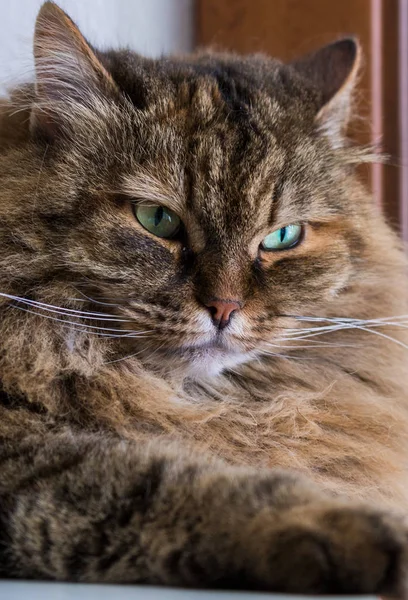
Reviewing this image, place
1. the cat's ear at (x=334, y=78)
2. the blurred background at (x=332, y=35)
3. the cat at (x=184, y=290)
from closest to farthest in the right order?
the cat at (x=184, y=290)
the cat's ear at (x=334, y=78)
the blurred background at (x=332, y=35)

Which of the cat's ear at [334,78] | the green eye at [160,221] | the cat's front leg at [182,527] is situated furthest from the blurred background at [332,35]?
the cat's front leg at [182,527]

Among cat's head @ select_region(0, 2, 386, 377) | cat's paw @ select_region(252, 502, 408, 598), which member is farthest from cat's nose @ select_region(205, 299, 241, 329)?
cat's paw @ select_region(252, 502, 408, 598)

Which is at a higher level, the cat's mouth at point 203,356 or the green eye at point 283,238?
the green eye at point 283,238

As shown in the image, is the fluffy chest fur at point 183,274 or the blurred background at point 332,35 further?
the blurred background at point 332,35

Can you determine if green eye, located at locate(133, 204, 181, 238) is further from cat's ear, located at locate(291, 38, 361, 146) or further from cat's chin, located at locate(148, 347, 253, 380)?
cat's ear, located at locate(291, 38, 361, 146)

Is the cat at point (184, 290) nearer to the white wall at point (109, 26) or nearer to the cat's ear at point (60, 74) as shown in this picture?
the cat's ear at point (60, 74)
